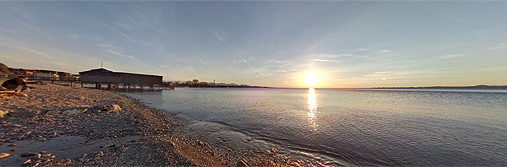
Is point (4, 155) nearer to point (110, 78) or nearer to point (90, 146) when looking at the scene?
point (90, 146)

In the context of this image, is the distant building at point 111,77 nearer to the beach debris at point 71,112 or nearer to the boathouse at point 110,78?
the boathouse at point 110,78

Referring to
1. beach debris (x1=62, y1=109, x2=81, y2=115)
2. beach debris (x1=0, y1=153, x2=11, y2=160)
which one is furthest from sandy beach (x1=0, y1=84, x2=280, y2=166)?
beach debris (x1=62, y1=109, x2=81, y2=115)

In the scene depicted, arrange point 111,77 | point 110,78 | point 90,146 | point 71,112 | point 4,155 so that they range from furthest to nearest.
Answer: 1. point 111,77
2. point 110,78
3. point 71,112
4. point 90,146
5. point 4,155

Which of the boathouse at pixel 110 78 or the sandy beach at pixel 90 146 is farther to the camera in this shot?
the boathouse at pixel 110 78

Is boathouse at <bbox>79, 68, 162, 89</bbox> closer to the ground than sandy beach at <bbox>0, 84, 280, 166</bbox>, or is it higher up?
higher up

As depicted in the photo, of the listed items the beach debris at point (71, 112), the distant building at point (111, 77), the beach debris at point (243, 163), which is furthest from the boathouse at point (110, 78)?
the beach debris at point (243, 163)

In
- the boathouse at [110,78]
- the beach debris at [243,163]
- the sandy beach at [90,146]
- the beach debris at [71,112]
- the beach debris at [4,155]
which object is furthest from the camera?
the boathouse at [110,78]

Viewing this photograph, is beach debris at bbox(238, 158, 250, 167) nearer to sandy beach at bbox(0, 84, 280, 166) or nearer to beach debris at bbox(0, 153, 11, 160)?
sandy beach at bbox(0, 84, 280, 166)

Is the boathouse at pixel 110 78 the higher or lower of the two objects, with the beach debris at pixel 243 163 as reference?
higher

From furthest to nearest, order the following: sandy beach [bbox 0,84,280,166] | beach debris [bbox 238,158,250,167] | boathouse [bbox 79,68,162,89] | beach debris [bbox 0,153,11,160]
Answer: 1. boathouse [bbox 79,68,162,89]
2. beach debris [bbox 238,158,250,167]
3. sandy beach [bbox 0,84,280,166]
4. beach debris [bbox 0,153,11,160]

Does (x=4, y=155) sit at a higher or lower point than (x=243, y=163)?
higher

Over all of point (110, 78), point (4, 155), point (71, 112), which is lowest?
point (4, 155)

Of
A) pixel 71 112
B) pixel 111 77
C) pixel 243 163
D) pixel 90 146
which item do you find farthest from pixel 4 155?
pixel 111 77

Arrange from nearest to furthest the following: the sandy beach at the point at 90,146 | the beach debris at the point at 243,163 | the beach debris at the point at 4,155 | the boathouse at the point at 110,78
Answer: the beach debris at the point at 4,155
the sandy beach at the point at 90,146
the beach debris at the point at 243,163
the boathouse at the point at 110,78
